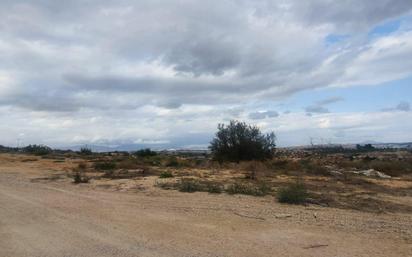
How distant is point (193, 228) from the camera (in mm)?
12766

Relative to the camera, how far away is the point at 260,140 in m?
49.8

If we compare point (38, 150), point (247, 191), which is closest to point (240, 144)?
point (247, 191)

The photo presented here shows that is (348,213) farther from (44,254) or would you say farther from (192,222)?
(44,254)

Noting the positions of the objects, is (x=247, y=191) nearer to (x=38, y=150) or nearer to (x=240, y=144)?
(x=240, y=144)

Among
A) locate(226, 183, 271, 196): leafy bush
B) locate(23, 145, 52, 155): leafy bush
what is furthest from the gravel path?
locate(23, 145, 52, 155): leafy bush

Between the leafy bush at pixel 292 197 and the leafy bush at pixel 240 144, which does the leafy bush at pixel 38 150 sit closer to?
the leafy bush at pixel 240 144

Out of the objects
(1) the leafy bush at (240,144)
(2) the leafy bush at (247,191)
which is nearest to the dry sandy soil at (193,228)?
(2) the leafy bush at (247,191)

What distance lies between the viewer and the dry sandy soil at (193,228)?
33.8 ft

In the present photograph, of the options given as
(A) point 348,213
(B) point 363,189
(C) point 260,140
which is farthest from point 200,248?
(C) point 260,140

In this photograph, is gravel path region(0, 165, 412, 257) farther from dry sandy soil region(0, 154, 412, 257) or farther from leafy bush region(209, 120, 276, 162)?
leafy bush region(209, 120, 276, 162)

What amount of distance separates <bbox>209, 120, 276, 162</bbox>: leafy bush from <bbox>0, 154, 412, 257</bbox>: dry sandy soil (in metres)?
29.5

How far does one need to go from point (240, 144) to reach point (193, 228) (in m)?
36.5

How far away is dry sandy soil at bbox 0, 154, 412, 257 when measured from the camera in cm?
1031

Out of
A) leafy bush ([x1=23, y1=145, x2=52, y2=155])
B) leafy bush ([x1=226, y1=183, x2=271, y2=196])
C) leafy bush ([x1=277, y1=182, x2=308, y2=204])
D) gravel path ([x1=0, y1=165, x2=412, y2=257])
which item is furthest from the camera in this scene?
leafy bush ([x1=23, y1=145, x2=52, y2=155])
